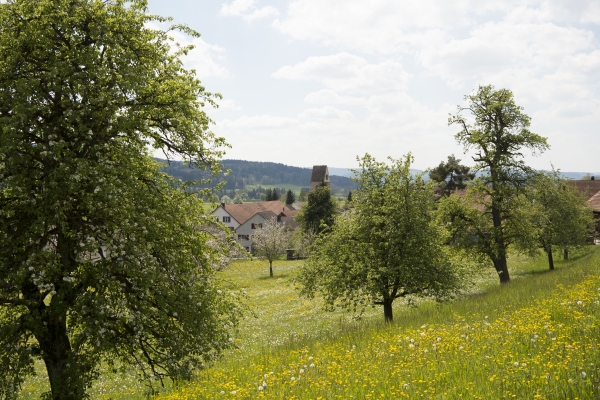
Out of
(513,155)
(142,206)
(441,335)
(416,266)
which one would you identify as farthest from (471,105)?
(142,206)

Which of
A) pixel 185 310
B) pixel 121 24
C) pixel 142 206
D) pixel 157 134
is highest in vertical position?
pixel 121 24

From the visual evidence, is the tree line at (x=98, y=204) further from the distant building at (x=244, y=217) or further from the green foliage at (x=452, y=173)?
the distant building at (x=244, y=217)

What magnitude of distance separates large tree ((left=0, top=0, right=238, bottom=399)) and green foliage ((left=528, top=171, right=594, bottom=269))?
118ft

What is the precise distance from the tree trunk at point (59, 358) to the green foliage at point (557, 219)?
38076 mm

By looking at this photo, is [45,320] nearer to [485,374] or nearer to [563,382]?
[485,374]

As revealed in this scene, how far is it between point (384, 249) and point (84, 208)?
43.3 ft

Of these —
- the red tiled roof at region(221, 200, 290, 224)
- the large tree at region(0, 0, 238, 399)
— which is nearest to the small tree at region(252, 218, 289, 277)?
the red tiled roof at region(221, 200, 290, 224)

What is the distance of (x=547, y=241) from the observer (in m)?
40.5

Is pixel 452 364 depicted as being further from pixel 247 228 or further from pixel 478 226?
pixel 247 228

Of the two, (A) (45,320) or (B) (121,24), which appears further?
(B) (121,24)

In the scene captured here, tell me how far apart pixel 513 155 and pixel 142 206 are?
92.5 ft

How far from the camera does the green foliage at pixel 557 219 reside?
132ft

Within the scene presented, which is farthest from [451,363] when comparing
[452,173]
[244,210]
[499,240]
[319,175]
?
[319,175]

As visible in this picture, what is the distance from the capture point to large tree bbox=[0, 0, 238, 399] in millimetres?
10656
